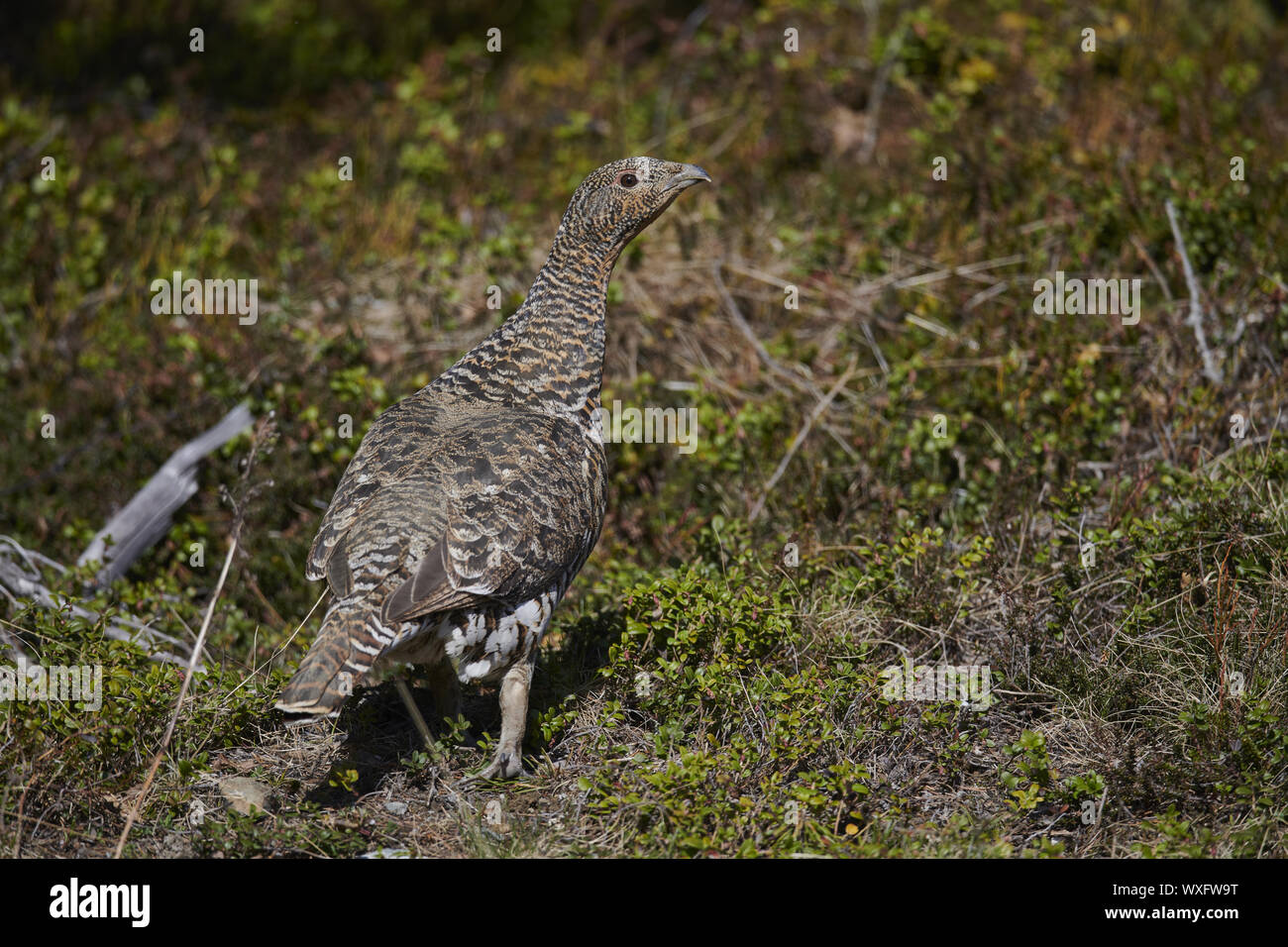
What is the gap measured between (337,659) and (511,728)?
3.32ft

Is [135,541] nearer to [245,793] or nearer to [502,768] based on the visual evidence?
[245,793]

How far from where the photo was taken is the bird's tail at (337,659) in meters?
4.03

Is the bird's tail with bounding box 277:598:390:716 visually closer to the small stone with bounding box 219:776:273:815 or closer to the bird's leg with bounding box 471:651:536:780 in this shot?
the bird's leg with bounding box 471:651:536:780

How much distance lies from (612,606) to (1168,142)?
5758 millimetres

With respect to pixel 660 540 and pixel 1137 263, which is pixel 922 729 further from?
pixel 1137 263

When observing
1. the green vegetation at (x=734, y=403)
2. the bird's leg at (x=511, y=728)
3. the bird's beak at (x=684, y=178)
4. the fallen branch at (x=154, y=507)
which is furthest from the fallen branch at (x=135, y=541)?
the bird's beak at (x=684, y=178)

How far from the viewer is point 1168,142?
870 centimetres

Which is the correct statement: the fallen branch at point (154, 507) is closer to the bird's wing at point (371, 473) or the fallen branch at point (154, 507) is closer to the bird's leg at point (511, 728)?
the bird's wing at point (371, 473)

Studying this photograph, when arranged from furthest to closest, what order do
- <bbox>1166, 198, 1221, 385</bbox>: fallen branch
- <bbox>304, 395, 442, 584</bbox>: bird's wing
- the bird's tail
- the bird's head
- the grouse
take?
<bbox>1166, 198, 1221, 385</bbox>: fallen branch
the bird's head
<bbox>304, 395, 442, 584</bbox>: bird's wing
the grouse
the bird's tail

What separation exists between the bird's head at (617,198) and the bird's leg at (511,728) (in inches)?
80.8

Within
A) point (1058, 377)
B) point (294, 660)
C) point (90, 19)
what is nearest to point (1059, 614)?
point (1058, 377)

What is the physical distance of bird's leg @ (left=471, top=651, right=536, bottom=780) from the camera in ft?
16.0

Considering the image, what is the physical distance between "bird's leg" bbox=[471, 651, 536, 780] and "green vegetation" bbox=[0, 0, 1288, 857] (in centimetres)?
14

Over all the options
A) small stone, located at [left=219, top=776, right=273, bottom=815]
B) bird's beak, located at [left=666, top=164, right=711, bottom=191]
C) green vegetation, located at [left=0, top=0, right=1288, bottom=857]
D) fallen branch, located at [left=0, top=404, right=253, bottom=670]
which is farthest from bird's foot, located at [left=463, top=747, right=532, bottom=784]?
bird's beak, located at [left=666, top=164, right=711, bottom=191]
